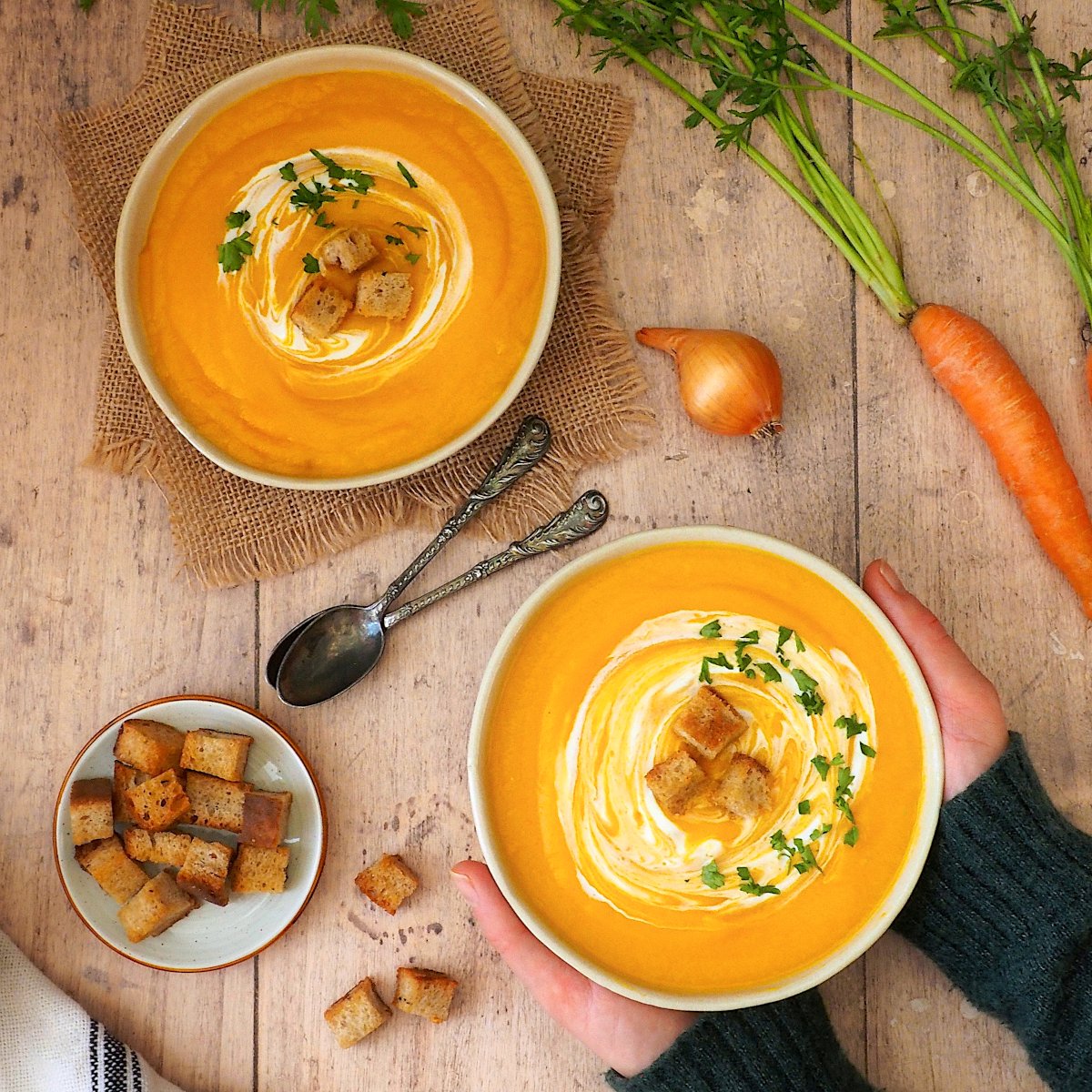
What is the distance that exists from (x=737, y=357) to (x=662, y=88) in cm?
51

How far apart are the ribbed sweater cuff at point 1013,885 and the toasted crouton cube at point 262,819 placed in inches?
40.1

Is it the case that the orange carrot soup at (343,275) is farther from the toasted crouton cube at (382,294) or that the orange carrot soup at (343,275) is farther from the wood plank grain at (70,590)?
the wood plank grain at (70,590)

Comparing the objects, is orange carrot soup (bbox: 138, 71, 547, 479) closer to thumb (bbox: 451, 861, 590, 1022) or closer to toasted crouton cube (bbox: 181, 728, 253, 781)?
toasted crouton cube (bbox: 181, 728, 253, 781)

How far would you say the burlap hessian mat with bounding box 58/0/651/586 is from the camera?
1840mm

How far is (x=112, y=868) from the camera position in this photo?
178cm

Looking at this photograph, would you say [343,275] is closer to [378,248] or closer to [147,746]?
[378,248]

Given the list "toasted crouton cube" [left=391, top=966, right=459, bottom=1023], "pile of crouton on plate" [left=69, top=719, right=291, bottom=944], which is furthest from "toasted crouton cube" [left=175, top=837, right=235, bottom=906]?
"toasted crouton cube" [left=391, top=966, right=459, bottom=1023]

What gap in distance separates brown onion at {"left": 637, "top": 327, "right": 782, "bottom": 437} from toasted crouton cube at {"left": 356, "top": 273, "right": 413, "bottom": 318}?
428mm

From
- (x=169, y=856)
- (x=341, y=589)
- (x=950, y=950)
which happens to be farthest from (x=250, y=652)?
(x=950, y=950)

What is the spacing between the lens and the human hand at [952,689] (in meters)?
1.71

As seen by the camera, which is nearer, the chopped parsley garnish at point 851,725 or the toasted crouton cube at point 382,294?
the chopped parsley garnish at point 851,725

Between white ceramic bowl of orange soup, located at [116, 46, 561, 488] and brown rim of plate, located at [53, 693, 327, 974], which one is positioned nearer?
white ceramic bowl of orange soup, located at [116, 46, 561, 488]

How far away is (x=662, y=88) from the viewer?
188 cm

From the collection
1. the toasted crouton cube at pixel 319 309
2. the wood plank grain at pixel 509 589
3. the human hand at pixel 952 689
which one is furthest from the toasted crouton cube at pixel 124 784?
the human hand at pixel 952 689
